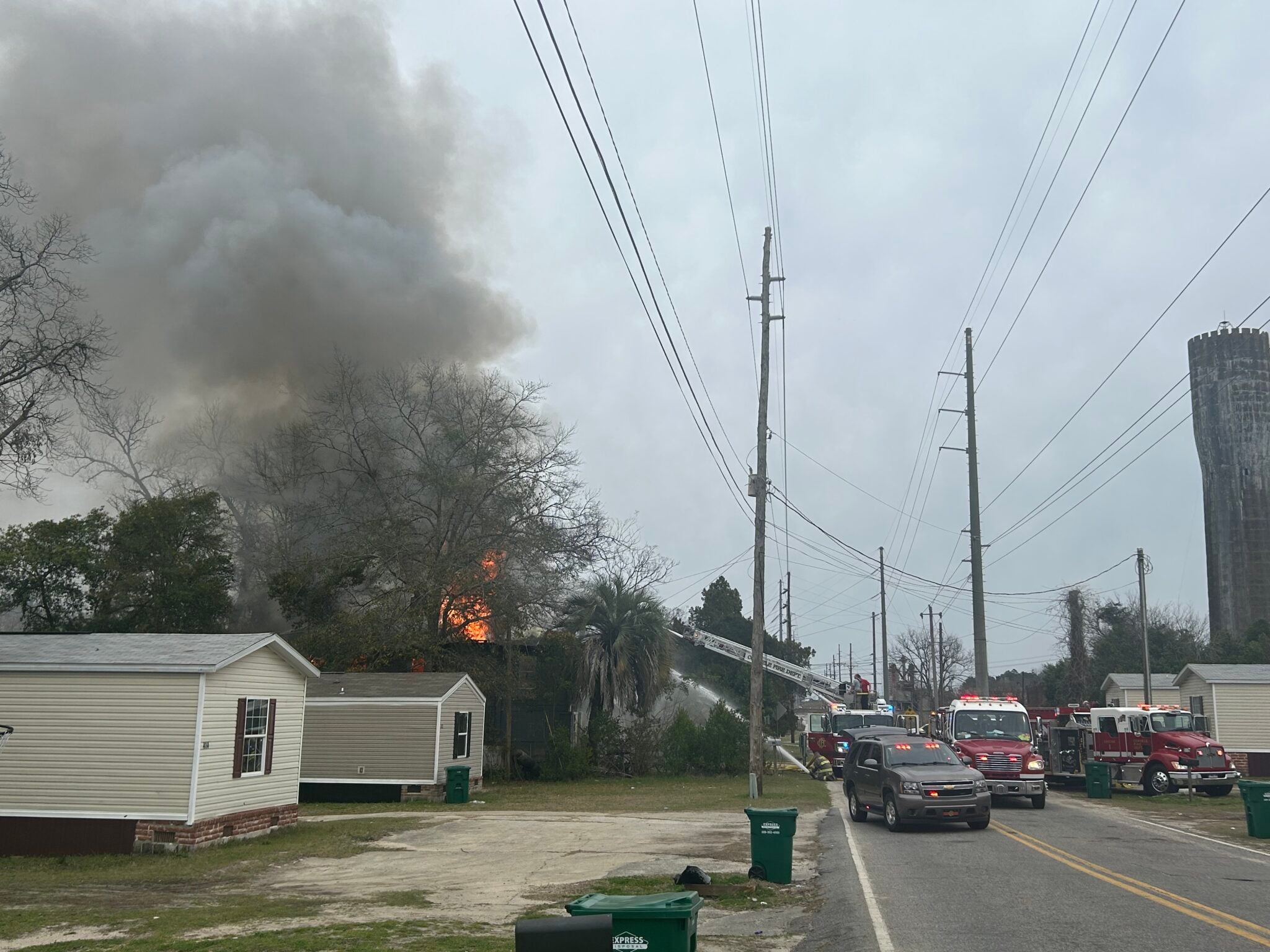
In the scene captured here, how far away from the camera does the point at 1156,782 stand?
2670 cm

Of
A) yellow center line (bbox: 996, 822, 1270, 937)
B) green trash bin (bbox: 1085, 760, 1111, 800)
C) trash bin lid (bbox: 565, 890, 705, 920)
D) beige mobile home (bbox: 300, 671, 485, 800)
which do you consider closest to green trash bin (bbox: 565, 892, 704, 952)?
trash bin lid (bbox: 565, 890, 705, 920)

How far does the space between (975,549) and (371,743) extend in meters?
18.8

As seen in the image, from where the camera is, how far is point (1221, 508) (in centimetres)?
9450

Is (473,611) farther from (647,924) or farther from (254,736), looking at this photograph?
(647,924)

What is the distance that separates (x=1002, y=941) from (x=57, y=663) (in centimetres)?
1498

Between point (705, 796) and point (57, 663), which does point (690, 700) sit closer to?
point (705, 796)

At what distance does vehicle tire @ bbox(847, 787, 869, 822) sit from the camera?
64.3 ft

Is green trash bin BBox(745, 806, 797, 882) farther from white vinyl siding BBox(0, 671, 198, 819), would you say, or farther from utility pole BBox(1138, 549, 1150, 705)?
utility pole BBox(1138, 549, 1150, 705)

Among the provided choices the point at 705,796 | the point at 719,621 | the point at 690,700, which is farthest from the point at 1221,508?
the point at 705,796

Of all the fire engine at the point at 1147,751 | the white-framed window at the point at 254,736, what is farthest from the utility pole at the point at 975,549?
the white-framed window at the point at 254,736

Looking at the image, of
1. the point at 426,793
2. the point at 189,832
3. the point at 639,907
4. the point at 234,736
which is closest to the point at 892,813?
the point at 234,736

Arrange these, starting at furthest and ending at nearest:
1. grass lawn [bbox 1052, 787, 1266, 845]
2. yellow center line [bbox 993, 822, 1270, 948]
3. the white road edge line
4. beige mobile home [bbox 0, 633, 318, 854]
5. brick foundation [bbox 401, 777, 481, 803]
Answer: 1. brick foundation [bbox 401, 777, 481, 803]
2. grass lawn [bbox 1052, 787, 1266, 845]
3. beige mobile home [bbox 0, 633, 318, 854]
4. yellow center line [bbox 993, 822, 1270, 948]
5. the white road edge line

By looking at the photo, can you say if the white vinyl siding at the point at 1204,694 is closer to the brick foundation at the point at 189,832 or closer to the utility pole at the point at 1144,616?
the utility pole at the point at 1144,616

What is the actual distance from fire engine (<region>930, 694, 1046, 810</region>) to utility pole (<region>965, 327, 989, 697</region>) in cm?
418
